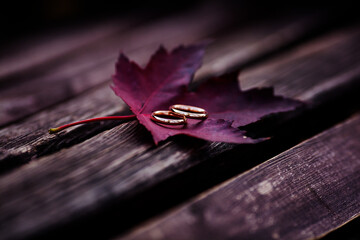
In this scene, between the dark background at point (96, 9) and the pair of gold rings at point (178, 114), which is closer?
the pair of gold rings at point (178, 114)

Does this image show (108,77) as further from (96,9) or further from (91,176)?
(96,9)

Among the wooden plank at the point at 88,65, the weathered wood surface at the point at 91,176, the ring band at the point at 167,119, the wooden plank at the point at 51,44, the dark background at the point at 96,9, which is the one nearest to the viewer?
the weathered wood surface at the point at 91,176

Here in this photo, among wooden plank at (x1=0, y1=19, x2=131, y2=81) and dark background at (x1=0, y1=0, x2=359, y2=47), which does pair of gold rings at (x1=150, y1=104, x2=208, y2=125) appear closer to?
wooden plank at (x1=0, y1=19, x2=131, y2=81)

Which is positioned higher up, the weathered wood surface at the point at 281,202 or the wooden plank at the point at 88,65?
the wooden plank at the point at 88,65

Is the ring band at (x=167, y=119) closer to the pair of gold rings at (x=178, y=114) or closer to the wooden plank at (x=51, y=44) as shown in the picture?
the pair of gold rings at (x=178, y=114)

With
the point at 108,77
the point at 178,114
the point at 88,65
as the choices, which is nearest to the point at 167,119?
the point at 178,114

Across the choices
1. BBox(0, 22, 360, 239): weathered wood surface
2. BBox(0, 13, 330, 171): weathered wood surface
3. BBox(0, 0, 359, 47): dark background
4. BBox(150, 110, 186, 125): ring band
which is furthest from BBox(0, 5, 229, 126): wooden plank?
BBox(150, 110, 186, 125): ring band

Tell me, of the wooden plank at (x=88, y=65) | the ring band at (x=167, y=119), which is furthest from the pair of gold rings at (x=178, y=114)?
the wooden plank at (x=88, y=65)

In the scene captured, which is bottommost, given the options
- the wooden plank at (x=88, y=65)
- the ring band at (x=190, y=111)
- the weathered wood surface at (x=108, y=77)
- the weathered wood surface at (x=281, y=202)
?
the weathered wood surface at (x=281, y=202)
